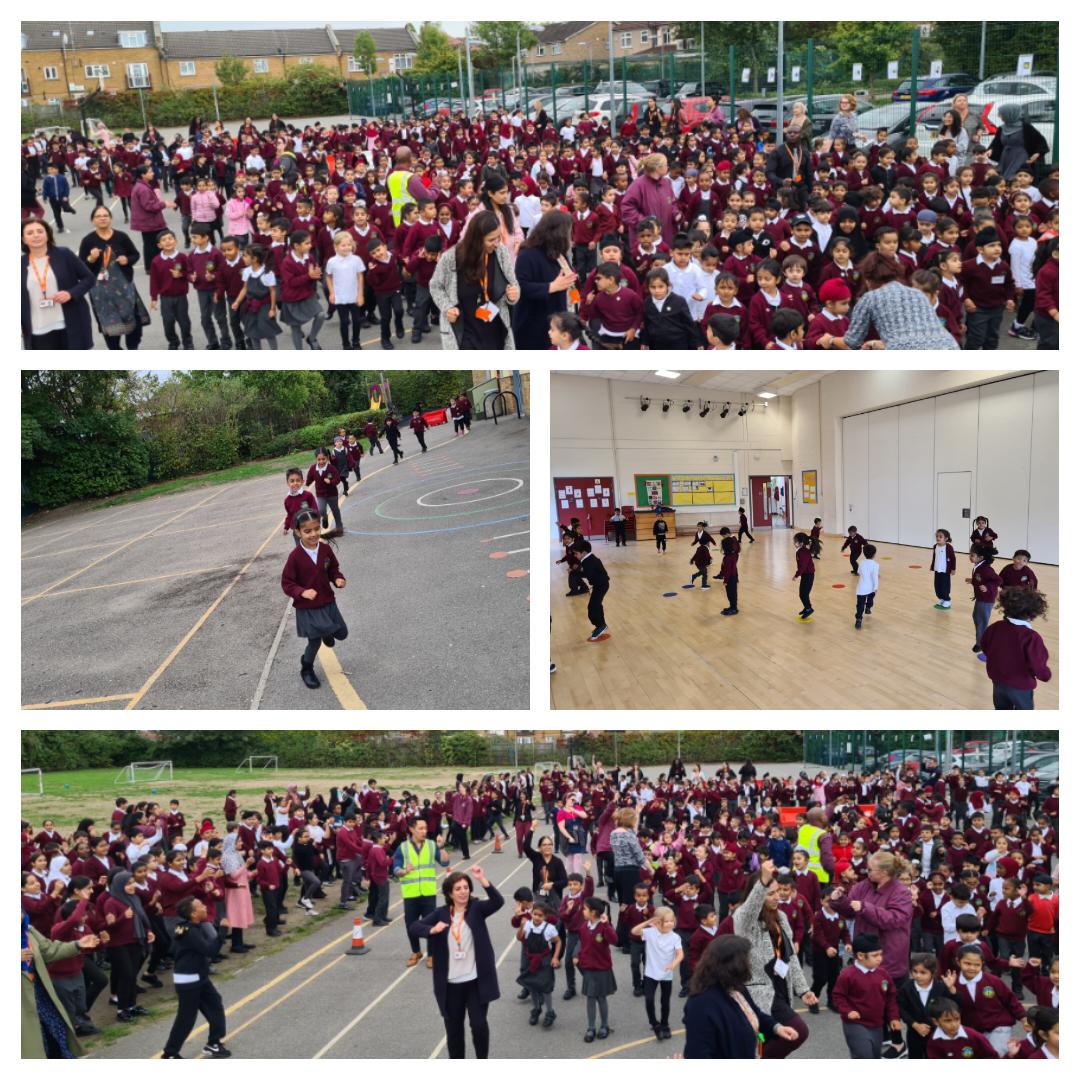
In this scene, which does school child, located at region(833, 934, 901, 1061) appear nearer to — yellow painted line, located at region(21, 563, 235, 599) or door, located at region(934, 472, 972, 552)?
door, located at region(934, 472, 972, 552)

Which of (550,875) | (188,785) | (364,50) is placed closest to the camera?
(550,875)

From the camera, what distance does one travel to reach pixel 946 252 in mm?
6898

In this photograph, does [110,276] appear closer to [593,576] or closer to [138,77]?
[593,576]

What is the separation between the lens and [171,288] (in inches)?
294

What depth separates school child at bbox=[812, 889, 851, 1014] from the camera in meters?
5.77

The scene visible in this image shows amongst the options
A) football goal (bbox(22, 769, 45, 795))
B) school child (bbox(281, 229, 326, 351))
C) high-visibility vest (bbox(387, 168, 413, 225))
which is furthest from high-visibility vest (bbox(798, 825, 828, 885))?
high-visibility vest (bbox(387, 168, 413, 225))

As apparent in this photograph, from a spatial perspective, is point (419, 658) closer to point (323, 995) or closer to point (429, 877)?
point (429, 877)

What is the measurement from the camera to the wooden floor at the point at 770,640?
6.44 metres

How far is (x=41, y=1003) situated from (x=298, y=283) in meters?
5.30

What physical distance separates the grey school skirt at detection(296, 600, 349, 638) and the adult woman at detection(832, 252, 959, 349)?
348 centimetres

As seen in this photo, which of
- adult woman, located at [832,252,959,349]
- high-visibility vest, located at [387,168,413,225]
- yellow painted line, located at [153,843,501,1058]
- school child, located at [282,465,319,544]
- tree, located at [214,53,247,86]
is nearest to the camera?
adult woman, located at [832,252,959,349]

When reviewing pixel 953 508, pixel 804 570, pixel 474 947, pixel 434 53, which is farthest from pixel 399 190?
pixel 434 53

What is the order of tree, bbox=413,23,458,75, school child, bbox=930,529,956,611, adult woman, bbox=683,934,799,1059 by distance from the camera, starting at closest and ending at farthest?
adult woman, bbox=683,934,799,1059
school child, bbox=930,529,956,611
tree, bbox=413,23,458,75

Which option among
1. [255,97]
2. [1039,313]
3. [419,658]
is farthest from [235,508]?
[255,97]
